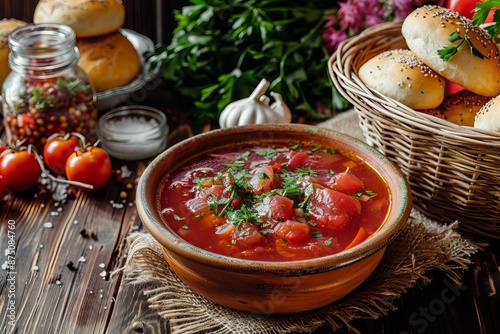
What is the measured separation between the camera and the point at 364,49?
2.71 meters

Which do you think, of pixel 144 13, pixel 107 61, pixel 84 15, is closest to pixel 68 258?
pixel 107 61

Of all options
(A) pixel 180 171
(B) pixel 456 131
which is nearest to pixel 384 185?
(B) pixel 456 131

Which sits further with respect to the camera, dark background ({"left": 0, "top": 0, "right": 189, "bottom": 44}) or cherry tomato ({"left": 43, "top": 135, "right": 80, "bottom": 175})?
dark background ({"left": 0, "top": 0, "right": 189, "bottom": 44})

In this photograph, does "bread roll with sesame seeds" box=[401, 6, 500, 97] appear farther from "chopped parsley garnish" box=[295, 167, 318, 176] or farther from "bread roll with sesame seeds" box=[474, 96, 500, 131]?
"chopped parsley garnish" box=[295, 167, 318, 176]

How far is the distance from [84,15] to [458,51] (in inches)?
68.1

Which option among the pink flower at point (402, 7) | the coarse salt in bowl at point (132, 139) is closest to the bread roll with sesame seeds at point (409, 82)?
the pink flower at point (402, 7)

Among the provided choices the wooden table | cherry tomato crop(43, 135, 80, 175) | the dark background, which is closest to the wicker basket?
the wooden table

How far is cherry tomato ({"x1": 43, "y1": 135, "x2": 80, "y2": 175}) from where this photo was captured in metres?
2.76

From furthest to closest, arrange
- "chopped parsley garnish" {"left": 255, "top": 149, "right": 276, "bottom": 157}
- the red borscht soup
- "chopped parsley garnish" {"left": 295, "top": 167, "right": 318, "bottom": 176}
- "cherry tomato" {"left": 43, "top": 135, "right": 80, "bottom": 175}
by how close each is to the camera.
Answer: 1. "cherry tomato" {"left": 43, "top": 135, "right": 80, "bottom": 175}
2. "chopped parsley garnish" {"left": 255, "top": 149, "right": 276, "bottom": 157}
3. "chopped parsley garnish" {"left": 295, "top": 167, "right": 318, "bottom": 176}
4. the red borscht soup

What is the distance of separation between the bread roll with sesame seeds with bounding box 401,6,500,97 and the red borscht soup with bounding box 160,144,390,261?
44 cm

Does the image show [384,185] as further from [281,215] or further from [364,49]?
[364,49]

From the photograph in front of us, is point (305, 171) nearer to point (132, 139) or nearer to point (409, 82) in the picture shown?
point (409, 82)

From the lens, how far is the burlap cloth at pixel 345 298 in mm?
1965

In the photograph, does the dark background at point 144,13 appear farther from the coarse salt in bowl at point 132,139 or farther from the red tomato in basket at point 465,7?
the red tomato in basket at point 465,7
